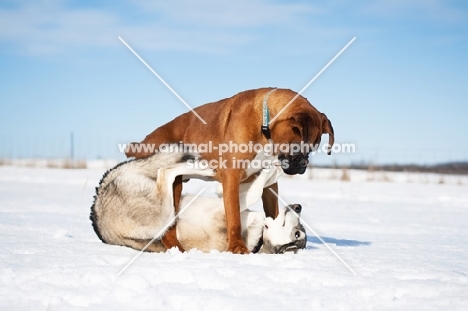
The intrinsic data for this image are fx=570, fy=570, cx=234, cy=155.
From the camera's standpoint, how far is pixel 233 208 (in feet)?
17.2

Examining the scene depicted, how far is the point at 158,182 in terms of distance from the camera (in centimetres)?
536

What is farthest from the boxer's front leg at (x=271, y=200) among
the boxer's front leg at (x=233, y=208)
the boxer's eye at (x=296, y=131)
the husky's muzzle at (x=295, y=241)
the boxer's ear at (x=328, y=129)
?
the boxer's eye at (x=296, y=131)

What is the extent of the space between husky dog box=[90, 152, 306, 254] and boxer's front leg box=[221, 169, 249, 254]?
0.23 m

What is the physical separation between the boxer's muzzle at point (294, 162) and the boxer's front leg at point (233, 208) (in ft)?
1.65

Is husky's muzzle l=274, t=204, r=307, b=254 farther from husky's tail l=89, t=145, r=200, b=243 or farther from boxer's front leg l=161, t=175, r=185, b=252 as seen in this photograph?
husky's tail l=89, t=145, r=200, b=243

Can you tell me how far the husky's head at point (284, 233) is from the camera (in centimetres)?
539

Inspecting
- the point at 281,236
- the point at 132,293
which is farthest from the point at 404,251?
the point at 132,293

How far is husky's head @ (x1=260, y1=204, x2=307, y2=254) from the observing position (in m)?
5.39

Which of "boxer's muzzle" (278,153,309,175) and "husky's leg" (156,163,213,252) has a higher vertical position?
"boxer's muzzle" (278,153,309,175)

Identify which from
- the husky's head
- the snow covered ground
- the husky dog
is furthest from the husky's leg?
the husky's head

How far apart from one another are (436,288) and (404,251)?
2.26m

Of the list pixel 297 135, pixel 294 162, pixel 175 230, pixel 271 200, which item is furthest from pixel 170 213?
pixel 297 135

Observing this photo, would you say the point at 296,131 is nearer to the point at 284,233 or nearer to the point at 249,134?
the point at 249,134

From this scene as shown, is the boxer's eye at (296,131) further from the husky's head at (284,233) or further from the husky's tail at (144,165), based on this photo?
the husky's tail at (144,165)
